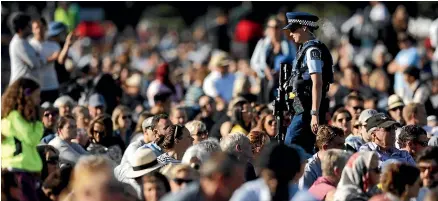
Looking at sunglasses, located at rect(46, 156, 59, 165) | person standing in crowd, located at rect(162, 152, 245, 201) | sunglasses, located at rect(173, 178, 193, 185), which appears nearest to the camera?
person standing in crowd, located at rect(162, 152, 245, 201)

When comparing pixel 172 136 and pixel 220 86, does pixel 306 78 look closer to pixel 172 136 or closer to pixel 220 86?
pixel 172 136

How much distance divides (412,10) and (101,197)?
2122 centimetres

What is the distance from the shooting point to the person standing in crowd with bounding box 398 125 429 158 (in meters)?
12.8

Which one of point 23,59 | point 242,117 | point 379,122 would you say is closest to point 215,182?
point 379,122

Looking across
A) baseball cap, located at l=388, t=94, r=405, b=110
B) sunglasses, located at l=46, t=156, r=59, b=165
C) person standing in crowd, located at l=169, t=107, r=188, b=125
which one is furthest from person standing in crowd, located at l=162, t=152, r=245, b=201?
baseball cap, located at l=388, t=94, r=405, b=110

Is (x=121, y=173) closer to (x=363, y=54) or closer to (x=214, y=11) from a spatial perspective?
(x=363, y=54)

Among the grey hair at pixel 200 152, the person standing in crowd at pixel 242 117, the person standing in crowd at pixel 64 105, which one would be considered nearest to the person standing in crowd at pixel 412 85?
the person standing in crowd at pixel 242 117

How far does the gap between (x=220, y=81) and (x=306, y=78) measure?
333 inches

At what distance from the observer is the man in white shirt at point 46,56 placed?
1764 centimetres

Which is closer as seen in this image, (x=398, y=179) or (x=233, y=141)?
(x=398, y=179)

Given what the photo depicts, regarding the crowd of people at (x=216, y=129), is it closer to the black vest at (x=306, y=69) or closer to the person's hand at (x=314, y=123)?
the person's hand at (x=314, y=123)

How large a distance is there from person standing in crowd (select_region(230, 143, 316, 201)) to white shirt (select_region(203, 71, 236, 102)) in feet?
39.7

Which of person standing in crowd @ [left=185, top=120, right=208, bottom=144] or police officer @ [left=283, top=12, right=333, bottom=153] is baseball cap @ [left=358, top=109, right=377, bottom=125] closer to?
police officer @ [left=283, top=12, right=333, bottom=153]

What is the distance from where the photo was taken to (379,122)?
506 inches
